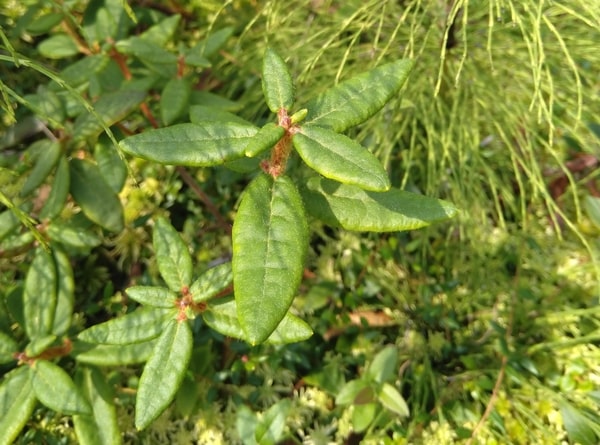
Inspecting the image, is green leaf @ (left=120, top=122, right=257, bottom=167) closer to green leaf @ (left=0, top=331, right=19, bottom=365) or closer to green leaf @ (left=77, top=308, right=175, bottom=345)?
green leaf @ (left=77, top=308, right=175, bottom=345)

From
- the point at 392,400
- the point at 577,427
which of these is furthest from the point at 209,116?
the point at 577,427

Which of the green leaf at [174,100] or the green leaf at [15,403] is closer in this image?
the green leaf at [15,403]

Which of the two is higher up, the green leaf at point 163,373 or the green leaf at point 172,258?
the green leaf at point 172,258

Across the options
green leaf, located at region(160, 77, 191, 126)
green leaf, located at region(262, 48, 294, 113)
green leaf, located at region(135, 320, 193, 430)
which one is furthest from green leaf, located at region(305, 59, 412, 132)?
green leaf, located at region(160, 77, 191, 126)

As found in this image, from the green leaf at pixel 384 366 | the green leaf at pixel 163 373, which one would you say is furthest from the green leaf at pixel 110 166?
the green leaf at pixel 384 366

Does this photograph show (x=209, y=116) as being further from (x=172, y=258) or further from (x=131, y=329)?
(x=131, y=329)

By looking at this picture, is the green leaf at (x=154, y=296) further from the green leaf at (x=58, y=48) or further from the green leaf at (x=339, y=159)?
the green leaf at (x=58, y=48)

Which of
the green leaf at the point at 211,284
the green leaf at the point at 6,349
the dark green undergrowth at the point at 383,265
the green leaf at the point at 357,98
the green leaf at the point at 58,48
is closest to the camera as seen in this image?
the green leaf at the point at 357,98
